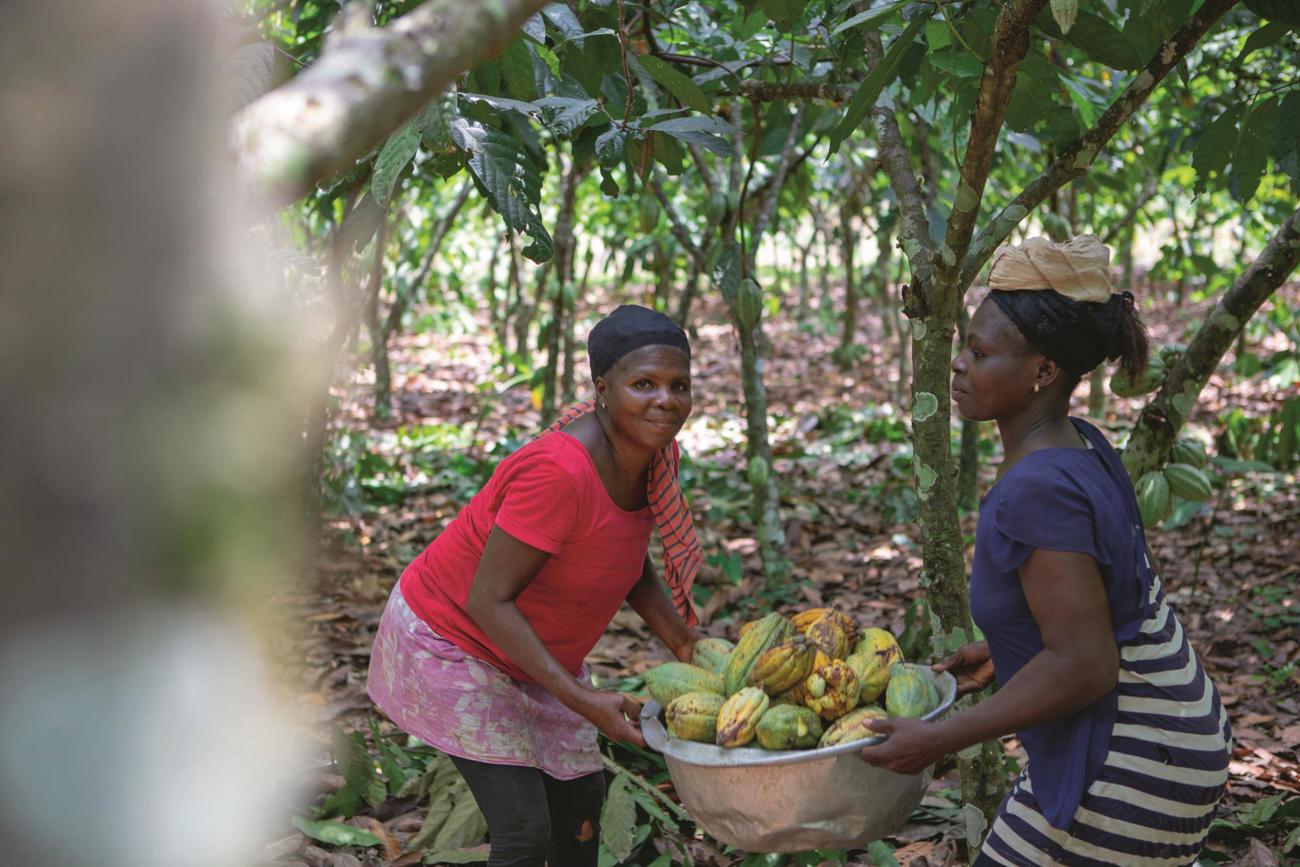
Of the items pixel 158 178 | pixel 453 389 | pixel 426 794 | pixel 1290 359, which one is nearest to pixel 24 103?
pixel 158 178

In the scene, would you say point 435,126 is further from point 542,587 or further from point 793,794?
point 793,794

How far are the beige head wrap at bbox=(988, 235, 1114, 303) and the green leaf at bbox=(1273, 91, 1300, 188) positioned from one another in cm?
84

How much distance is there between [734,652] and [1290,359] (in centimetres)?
581

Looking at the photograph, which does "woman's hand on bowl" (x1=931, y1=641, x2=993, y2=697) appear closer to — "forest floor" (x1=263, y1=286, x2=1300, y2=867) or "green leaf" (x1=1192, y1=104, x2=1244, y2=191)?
"forest floor" (x1=263, y1=286, x2=1300, y2=867)

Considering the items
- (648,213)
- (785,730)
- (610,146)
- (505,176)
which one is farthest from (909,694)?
(648,213)

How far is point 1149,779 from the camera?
1.51 m

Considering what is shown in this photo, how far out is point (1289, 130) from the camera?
2188 mm

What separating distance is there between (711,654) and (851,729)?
15.0 inches

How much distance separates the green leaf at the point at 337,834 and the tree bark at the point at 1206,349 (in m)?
1.85

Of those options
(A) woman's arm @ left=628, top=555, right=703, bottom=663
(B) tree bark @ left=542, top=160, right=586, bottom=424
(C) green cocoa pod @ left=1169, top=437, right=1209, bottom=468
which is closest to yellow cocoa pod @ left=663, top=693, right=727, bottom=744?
(A) woman's arm @ left=628, top=555, right=703, bottom=663

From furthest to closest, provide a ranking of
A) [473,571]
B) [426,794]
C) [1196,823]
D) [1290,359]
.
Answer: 1. [1290,359]
2. [426,794]
3. [473,571]
4. [1196,823]

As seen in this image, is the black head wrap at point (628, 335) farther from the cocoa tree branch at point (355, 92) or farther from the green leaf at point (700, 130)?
the cocoa tree branch at point (355, 92)

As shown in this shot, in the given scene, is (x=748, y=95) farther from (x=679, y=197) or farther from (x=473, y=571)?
(x=679, y=197)

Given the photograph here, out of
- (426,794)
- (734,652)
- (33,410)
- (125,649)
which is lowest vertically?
(426,794)
